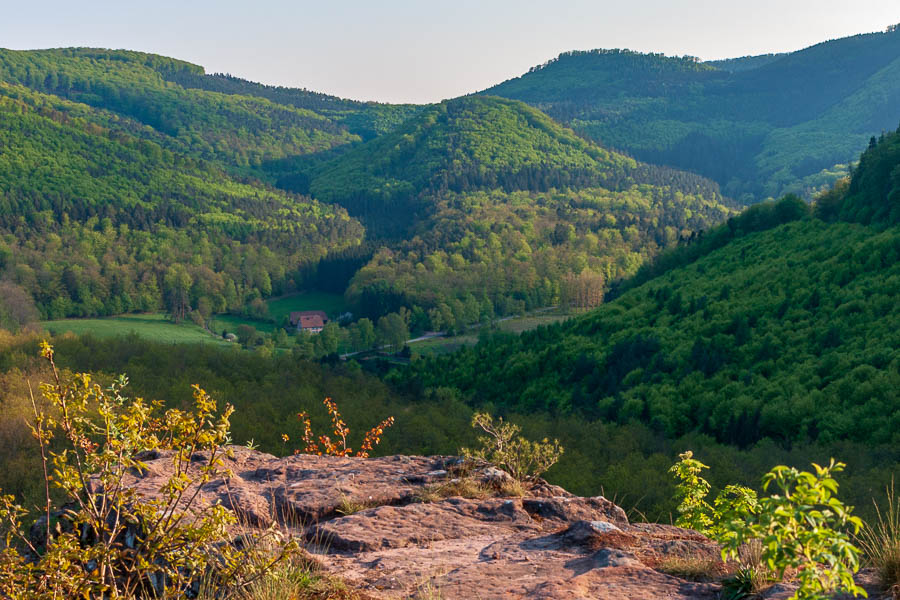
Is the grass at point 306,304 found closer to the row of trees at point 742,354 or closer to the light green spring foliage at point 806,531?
the row of trees at point 742,354

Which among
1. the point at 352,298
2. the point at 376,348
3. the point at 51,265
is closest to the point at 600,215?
the point at 352,298

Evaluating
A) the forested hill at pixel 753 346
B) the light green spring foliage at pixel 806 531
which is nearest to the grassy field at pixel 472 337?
the forested hill at pixel 753 346

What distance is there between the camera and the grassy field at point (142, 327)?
12506 cm

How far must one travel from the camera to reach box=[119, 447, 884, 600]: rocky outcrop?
25.7 ft

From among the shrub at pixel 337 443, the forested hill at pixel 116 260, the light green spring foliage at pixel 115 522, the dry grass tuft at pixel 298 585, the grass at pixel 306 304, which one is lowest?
the grass at pixel 306 304

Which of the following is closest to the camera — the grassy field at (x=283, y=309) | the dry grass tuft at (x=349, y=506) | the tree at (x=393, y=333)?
the dry grass tuft at (x=349, y=506)

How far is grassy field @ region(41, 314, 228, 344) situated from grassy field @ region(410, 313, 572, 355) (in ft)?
112

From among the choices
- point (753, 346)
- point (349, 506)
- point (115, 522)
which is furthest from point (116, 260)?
point (115, 522)

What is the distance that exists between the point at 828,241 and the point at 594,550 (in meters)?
51.3

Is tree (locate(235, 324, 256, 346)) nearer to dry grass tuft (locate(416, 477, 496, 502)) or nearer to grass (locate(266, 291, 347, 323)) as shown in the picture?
grass (locate(266, 291, 347, 323))

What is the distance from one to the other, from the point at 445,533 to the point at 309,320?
143 metres

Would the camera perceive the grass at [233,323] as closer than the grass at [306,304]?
Yes

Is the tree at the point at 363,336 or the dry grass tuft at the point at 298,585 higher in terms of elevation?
the dry grass tuft at the point at 298,585

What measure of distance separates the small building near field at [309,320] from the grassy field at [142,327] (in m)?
18.0
